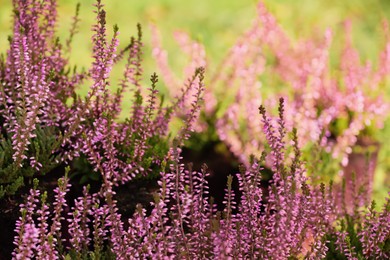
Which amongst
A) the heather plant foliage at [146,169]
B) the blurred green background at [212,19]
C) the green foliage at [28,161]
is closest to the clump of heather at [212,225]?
the heather plant foliage at [146,169]

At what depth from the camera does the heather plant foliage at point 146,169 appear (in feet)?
9.07

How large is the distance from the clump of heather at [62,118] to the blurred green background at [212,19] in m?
4.21

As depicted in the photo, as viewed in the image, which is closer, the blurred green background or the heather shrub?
the heather shrub

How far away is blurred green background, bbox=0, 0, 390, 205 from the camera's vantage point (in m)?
8.57

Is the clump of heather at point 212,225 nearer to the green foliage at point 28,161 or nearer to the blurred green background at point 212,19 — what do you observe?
the green foliage at point 28,161

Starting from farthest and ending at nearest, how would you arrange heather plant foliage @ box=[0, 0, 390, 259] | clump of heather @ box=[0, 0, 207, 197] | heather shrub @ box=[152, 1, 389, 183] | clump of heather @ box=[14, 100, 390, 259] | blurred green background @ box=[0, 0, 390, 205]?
blurred green background @ box=[0, 0, 390, 205] → heather shrub @ box=[152, 1, 389, 183] → clump of heather @ box=[0, 0, 207, 197] → heather plant foliage @ box=[0, 0, 390, 259] → clump of heather @ box=[14, 100, 390, 259]

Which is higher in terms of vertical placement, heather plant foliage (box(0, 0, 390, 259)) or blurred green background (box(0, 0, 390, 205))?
blurred green background (box(0, 0, 390, 205))

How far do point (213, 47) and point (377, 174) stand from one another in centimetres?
337

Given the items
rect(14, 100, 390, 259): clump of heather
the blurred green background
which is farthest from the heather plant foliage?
the blurred green background

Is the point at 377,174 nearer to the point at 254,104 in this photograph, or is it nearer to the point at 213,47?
the point at 254,104

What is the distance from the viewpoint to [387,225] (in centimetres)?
316

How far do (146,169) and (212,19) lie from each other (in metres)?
6.39

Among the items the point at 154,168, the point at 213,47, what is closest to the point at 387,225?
the point at 154,168

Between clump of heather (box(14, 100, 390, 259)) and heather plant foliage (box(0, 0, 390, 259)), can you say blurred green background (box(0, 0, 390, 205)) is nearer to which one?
heather plant foliage (box(0, 0, 390, 259))
